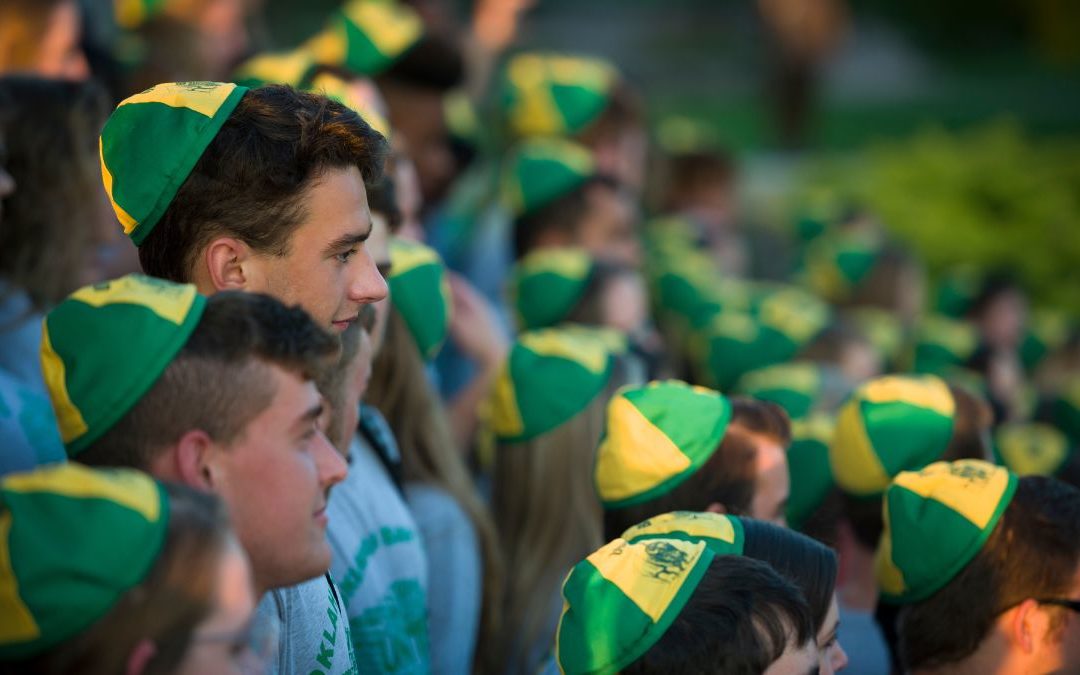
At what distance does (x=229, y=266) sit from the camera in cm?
262

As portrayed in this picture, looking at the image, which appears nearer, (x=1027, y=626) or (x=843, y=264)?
(x=1027, y=626)

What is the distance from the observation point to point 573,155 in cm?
629

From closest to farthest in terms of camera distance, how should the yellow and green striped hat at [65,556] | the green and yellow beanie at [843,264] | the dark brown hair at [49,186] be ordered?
the yellow and green striped hat at [65,556] < the dark brown hair at [49,186] < the green and yellow beanie at [843,264]

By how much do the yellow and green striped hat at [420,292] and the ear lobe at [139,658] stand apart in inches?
80.1

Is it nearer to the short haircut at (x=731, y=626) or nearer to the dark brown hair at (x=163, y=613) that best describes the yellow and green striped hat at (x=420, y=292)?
the short haircut at (x=731, y=626)

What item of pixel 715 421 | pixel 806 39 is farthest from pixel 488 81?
pixel 806 39

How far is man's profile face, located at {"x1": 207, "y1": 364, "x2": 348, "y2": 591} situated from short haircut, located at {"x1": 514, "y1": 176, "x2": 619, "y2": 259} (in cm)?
394

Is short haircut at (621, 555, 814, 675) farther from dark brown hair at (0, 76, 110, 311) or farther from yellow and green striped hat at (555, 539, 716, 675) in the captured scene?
dark brown hair at (0, 76, 110, 311)

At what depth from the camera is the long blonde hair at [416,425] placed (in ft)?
12.2

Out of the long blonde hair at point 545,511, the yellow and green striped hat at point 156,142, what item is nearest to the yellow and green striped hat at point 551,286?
the long blonde hair at point 545,511

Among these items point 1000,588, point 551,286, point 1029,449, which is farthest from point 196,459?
point 1029,449

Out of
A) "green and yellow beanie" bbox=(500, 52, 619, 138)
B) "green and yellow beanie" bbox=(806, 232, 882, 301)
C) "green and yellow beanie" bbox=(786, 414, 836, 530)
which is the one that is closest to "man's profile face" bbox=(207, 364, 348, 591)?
"green and yellow beanie" bbox=(786, 414, 836, 530)

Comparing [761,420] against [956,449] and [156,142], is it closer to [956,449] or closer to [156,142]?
[956,449]

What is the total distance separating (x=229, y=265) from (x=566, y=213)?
3.52 meters
